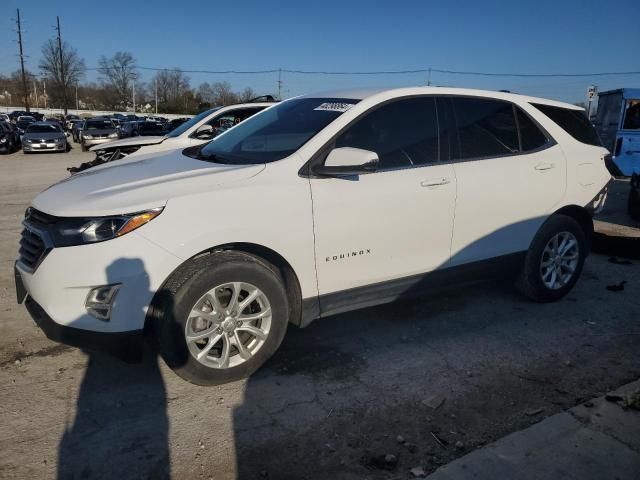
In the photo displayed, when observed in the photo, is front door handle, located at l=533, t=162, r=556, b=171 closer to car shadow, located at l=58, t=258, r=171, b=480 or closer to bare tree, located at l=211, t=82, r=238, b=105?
car shadow, located at l=58, t=258, r=171, b=480

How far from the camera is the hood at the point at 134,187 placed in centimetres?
291

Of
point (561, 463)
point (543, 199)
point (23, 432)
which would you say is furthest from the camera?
point (543, 199)

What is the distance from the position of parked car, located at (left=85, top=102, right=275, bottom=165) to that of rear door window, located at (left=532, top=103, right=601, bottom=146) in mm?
5218

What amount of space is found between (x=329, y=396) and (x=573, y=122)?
11.3 ft

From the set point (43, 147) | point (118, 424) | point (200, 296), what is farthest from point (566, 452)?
point (43, 147)

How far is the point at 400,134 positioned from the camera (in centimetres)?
381

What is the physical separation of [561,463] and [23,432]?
9.11 feet

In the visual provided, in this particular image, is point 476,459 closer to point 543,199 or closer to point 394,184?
point 394,184

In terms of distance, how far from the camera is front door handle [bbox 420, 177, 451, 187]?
147 inches

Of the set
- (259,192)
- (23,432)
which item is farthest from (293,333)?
(23,432)

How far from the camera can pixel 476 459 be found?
99.9 inches

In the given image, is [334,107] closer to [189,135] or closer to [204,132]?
[189,135]

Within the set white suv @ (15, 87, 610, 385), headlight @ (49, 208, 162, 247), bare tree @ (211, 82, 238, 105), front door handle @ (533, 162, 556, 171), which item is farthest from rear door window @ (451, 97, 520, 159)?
bare tree @ (211, 82, 238, 105)

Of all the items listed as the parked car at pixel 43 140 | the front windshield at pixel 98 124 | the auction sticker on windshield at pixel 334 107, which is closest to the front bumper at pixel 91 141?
the parked car at pixel 43 140
